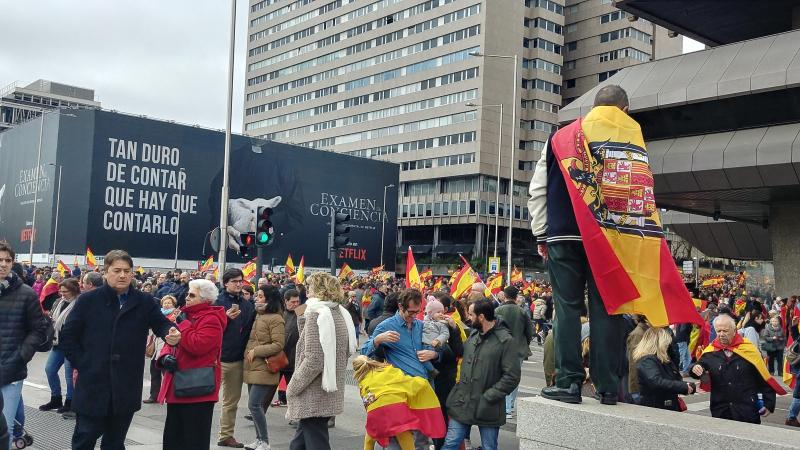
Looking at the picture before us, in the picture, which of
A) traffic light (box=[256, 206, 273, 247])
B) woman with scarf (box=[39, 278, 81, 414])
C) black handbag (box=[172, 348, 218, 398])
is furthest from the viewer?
traffic light (box=[256, 206, 273, 247])

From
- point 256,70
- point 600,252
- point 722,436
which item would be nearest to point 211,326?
point 600,252

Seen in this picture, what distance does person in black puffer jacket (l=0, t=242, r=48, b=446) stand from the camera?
6102mm

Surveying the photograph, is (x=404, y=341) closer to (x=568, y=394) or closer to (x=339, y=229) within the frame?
(x=568, y=394)

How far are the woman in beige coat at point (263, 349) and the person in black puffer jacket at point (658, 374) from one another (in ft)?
12.1

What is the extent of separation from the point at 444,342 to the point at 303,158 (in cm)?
6773

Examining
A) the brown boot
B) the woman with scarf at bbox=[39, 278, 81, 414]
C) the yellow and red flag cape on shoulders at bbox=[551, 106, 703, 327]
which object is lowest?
the brown boot

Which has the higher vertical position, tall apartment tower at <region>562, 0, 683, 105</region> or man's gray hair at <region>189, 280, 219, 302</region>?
tall apartment tower at <region>562, 0, 683, 105</region>

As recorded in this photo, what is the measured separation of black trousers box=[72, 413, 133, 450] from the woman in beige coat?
8.73ft

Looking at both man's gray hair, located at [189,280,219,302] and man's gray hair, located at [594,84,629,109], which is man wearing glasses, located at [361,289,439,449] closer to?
man's gray hair, located at [189,280,219,302]

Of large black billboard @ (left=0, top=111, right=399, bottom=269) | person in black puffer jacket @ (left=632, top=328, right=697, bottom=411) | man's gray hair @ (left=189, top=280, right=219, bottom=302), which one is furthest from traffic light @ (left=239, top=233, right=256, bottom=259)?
large black billboard @ (left=0, top=111, right=399, bottom=269)

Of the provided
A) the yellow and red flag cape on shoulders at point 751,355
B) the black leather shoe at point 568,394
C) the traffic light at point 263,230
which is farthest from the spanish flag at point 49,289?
the black leather shoe at point 568,394

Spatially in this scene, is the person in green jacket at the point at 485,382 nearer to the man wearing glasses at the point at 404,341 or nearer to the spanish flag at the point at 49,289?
the man wearing glasses at the point at 404,341

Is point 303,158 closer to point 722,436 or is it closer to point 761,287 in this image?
point 761,287

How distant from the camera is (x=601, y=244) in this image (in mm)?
4625
